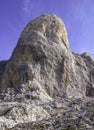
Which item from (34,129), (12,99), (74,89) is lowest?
(34,129)

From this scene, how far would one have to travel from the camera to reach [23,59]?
4253 centimetres

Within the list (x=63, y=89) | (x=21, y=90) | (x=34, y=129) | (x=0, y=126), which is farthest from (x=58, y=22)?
(x=34, y=129)

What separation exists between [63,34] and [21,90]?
65.4ft

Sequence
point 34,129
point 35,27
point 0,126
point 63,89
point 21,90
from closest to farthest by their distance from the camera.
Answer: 1. point 34,129
2. point 0,126
3. point 21,90
4. point 63,89
5. point 35,27

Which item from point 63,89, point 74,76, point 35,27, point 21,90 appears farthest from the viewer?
point 35,27

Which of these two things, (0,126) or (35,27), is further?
(35,27)

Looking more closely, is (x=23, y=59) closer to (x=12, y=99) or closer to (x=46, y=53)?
(x=46, y=53)

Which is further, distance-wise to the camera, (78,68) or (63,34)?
(63,34)

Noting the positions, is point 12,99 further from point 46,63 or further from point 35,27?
point 35,27

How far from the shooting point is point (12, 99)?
27453mm

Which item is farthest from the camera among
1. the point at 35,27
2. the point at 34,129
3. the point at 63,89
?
the point at 35,27

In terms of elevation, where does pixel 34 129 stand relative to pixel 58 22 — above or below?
below

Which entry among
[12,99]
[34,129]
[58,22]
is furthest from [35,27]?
[34,129]

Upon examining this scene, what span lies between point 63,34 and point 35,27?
4621 millimetres
